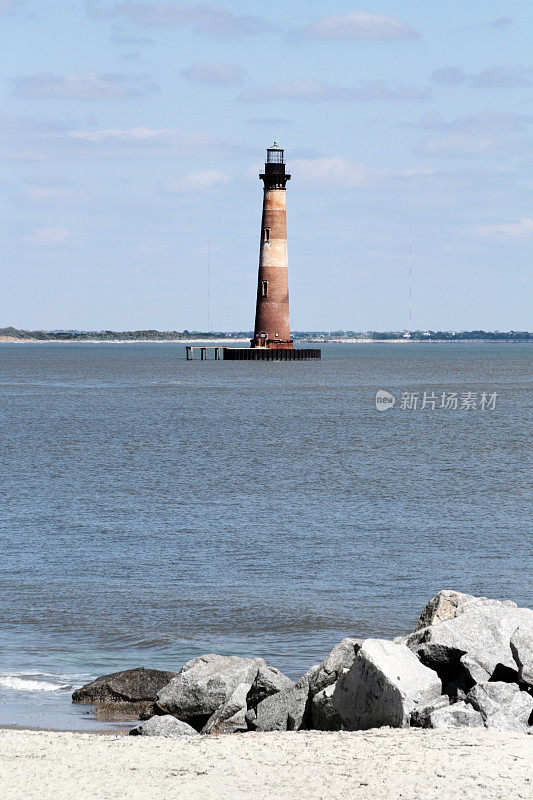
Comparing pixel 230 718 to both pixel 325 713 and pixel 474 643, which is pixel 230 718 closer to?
pixel 325 713

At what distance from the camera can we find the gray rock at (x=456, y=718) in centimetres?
981

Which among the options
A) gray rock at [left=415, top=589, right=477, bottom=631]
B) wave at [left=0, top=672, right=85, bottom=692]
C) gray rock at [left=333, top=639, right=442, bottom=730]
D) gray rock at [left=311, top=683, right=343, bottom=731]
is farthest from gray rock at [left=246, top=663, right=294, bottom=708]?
wave at [left=0, top=672, right=85, bottom=692]

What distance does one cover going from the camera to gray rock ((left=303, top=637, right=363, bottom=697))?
10.9 meters

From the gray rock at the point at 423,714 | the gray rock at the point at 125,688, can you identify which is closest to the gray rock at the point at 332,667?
the gray rock at the point at 423,714

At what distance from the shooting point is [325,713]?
34.2 feet

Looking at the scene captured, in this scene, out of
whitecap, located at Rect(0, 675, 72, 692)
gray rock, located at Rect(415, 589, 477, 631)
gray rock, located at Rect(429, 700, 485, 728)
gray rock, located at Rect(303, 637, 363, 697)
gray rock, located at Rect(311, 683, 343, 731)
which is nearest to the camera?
gray rock, located at Rect(429, 700, 485, 728)

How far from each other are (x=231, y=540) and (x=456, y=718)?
12.4 metres

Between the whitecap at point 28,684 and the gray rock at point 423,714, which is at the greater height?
the gray rock at point 423,714

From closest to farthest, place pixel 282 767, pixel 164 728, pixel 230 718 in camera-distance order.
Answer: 1. pixel 282 767
2. pixel 164 728
3. pixel 230 718

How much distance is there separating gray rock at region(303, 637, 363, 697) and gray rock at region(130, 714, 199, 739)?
49.2 inches

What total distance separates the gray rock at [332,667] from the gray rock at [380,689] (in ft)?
1.63

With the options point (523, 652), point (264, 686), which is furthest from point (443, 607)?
point (264, 686)

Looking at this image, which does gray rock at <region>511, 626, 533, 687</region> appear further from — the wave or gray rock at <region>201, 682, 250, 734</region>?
the wave

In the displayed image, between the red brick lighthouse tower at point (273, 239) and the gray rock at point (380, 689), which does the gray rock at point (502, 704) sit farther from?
the red brick lighthouse tower at point (273, 239)
